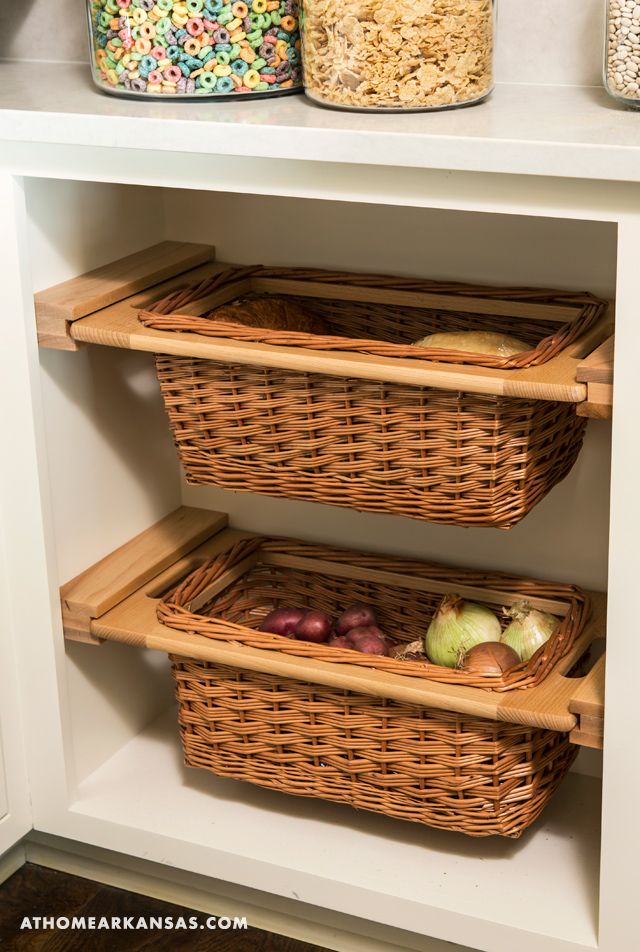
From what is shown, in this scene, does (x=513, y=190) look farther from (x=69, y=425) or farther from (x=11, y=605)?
(x=11, y=605)

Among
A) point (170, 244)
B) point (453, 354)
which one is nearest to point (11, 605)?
point (170, 244)

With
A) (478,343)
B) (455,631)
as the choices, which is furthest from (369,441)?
(455,631)

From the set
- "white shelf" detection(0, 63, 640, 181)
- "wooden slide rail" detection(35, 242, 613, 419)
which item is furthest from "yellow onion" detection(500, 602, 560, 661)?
"white shelf" detection(0, 63, 640, 181)

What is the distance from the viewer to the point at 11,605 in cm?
147

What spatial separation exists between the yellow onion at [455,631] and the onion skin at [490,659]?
0.08 feet

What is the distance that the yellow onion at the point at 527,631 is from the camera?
4.71ft

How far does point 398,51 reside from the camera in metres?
1.20

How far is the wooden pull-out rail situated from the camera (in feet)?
4.13

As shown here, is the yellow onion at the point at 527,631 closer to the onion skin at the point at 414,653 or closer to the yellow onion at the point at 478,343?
the onion skin at the point at 414,653

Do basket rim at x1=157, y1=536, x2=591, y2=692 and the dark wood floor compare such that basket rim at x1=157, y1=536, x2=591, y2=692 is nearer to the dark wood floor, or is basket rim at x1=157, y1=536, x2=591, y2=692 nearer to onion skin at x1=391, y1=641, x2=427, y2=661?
onion skin at x1=391, y1=641, x2=427, y2=661

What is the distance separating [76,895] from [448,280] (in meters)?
0.88

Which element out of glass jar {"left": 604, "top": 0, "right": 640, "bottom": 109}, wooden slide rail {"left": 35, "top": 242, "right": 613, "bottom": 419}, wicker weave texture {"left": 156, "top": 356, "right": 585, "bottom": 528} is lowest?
wicker weave texture {"left": 156, "top": 356, "right": 585, "bottom": 528}

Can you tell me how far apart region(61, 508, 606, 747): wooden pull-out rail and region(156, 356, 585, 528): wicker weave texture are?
18 cm

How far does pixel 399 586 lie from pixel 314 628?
0.14m
